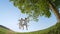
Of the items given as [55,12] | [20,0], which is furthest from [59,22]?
[20,0]

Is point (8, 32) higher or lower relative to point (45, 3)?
lower

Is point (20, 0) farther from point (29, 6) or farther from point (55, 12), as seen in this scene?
point (55, 12)

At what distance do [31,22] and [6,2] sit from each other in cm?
57

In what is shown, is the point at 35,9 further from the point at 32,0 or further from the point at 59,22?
the point at 59,22

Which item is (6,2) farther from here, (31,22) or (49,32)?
(49,32)

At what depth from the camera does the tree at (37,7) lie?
447 centimetres

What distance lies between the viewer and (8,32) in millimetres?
4539

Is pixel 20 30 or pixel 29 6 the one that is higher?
pixel 29 6

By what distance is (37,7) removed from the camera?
448 cm

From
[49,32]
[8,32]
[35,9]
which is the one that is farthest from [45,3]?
[8,32]

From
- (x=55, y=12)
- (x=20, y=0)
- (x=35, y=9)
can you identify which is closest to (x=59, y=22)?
(x=55, y=12)

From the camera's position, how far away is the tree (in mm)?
4469

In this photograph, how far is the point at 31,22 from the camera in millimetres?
4527

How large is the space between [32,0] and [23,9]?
0.74 feet
